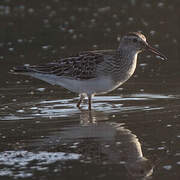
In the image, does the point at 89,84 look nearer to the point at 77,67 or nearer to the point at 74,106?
the point at 77,67

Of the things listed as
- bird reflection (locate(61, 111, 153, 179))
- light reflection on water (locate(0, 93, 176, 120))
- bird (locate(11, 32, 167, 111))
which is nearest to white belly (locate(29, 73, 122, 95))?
bird (locate(11, 32, 167, 111))

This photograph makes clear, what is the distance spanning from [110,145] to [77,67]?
8.62ft

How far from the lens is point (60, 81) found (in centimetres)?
1048

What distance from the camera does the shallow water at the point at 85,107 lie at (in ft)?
23.8

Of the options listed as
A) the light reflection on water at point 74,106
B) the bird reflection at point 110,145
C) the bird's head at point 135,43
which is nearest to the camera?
the bird reflection at point 110,145

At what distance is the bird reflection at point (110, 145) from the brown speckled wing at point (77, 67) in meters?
0.91

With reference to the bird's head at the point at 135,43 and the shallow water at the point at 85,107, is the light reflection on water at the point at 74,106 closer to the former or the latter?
the shallow water at the point at 85,107

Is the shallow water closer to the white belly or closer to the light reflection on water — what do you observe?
the light reflection on water

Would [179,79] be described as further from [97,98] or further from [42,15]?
[42,15]

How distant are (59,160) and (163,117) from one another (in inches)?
94.0

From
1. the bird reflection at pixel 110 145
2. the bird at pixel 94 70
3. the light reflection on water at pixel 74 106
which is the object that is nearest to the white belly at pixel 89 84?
the bird at pixel 94 70

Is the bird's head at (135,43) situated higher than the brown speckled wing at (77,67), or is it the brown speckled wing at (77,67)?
the bird's head at (135,43)

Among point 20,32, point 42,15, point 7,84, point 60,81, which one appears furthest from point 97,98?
point 42,15

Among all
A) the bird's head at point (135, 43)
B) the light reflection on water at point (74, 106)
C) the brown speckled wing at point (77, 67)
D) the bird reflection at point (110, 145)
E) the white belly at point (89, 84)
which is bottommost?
the bird reflection at point (110, 145)
